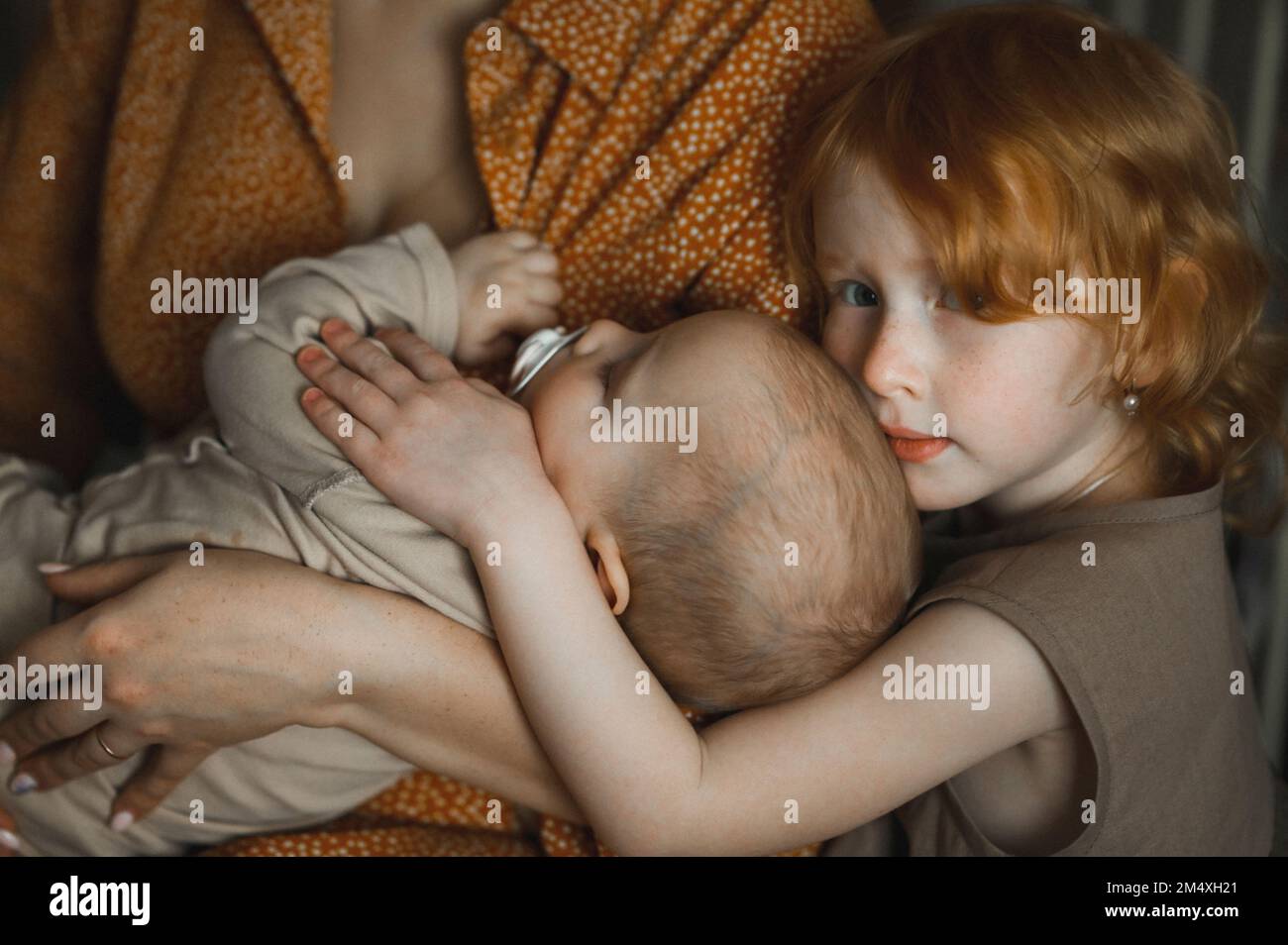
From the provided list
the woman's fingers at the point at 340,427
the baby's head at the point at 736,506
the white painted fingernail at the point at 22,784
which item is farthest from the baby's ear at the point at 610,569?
the white painted fingernail at the point at 22,784

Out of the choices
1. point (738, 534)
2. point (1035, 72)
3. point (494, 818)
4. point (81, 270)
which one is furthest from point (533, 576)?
point (81, 270)

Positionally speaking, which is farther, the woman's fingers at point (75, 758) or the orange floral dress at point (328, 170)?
the orange floral dress at point (328, 170)

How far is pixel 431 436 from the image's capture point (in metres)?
1.02

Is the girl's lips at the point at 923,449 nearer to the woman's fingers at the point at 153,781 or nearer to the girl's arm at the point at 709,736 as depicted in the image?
the girl's arm at the point at 709,736

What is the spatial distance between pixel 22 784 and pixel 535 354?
27.5 inches

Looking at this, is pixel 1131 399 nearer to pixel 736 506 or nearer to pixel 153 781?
pixel 736 506

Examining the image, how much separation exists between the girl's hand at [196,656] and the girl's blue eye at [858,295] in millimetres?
622

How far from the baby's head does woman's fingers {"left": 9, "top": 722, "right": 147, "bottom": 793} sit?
0.49 meters

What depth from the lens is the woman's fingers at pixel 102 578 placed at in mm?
1060

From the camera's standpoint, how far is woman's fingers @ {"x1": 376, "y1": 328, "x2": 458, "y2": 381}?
1.10 m

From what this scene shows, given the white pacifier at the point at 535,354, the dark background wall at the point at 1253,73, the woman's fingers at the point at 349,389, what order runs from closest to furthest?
the woman's fingers at the point at 349,389
the white pacifier at the point at 535,354
the dark background wall at the point at 1253,73

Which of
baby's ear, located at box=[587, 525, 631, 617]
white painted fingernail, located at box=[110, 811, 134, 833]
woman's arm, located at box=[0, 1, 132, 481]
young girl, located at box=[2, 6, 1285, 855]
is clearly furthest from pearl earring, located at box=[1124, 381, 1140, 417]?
woman's arm, located at box=[0, 1, 132, 481]

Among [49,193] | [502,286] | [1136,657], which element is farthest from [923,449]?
[49,193]

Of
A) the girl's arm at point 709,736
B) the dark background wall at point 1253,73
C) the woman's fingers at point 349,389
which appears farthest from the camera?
the dark background wall at point 1253,73
